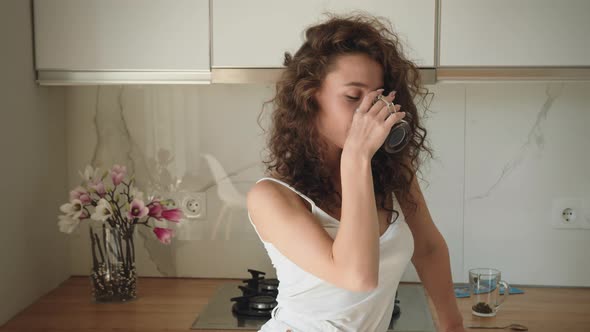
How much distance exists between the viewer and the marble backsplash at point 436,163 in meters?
2.18

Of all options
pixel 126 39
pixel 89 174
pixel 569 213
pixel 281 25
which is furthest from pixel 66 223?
pixel 569 213

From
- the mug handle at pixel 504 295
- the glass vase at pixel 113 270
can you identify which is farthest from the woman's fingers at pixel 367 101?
the glass vase at pixel 113 270

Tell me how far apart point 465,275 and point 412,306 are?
0.33 meters

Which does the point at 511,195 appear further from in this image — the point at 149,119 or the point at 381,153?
the point at 149,119

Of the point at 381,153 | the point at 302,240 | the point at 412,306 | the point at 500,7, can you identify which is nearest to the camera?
the point at 302,240

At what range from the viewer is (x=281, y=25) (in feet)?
6.13

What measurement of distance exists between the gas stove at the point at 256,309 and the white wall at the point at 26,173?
54 centimetres

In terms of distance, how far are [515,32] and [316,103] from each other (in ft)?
2.65

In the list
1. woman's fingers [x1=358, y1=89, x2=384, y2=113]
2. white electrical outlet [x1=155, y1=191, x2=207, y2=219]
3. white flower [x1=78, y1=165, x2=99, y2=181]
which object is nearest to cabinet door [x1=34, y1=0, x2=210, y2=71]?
white flower [x1=78, y1=165, x2=99, y2=181]

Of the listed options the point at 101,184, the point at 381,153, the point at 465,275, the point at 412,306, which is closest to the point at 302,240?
the point at 381,153

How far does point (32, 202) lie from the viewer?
2.02 metres

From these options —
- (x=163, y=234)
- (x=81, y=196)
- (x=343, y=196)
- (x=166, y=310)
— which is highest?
(x=343, y=196)

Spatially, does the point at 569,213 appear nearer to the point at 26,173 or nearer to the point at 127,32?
the point at 127,32

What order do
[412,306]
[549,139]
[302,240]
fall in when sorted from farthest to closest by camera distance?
[549,139] < [412,306] < [302,240]
